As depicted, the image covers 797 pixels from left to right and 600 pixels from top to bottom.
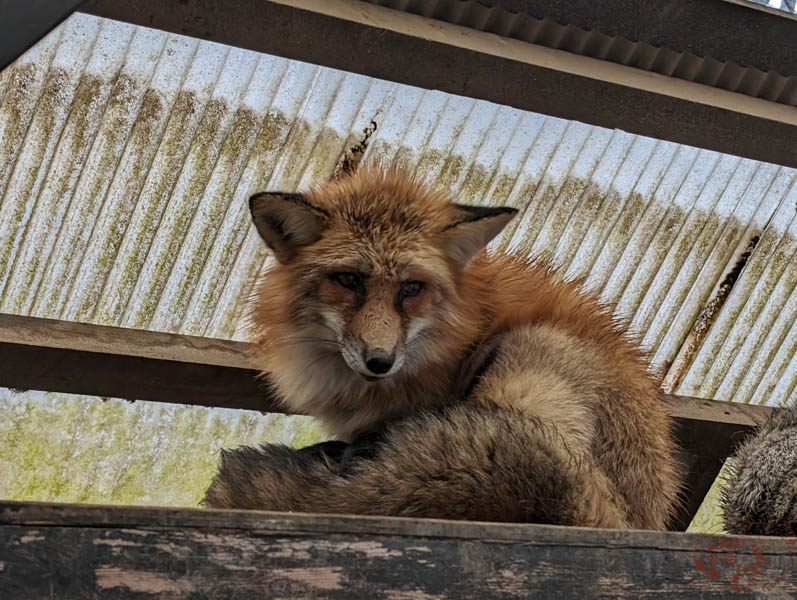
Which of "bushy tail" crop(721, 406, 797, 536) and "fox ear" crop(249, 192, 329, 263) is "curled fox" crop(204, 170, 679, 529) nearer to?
"fox ear" crop(249, 192, 329, 263)

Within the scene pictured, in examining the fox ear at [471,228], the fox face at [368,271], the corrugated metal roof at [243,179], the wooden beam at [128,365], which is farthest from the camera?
the corrugated metal roof at [243,179]

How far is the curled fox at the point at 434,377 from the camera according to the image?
170cm

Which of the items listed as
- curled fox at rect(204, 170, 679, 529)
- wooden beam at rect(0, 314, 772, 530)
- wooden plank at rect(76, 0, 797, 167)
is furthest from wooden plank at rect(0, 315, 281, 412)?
wooden plank at rect(76, 0, 797, 167)

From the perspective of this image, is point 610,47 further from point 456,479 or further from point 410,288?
point 456,479

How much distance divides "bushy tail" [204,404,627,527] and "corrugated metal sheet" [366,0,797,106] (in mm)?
797

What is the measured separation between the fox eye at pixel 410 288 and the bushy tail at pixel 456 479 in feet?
1.08

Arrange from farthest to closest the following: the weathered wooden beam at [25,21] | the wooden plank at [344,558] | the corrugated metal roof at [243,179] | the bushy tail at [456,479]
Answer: the corrugated metal roof at [243,179]
the bushy tail at [456,479]
the weathered wooden beam at [25,21]
the wooden plank at [344,558]

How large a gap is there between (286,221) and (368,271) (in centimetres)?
23

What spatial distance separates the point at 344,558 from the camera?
1.29 meters

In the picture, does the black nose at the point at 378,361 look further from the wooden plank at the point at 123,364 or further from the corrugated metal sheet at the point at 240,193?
the corrugated metal sheet at the point at 240,193

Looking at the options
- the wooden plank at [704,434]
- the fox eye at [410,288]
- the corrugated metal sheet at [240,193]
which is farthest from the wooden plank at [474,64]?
the wooden plank at [704,434]

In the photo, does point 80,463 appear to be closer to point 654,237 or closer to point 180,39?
point 180,39

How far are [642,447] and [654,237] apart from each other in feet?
4.89

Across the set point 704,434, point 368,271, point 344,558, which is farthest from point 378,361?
point 704,434
